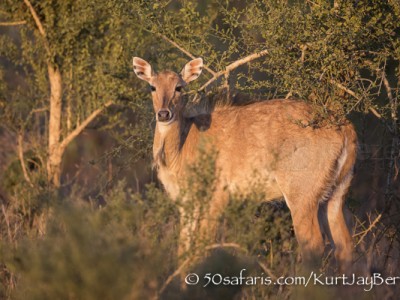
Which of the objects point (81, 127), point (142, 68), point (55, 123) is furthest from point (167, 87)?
point (55, 123)

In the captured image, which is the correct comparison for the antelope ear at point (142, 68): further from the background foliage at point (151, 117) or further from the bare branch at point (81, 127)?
the bare branch at point (81, 127)

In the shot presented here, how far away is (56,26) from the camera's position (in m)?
13.1

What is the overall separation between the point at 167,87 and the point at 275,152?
1.81 m

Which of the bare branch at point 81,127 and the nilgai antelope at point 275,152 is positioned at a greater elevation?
the nilgai antelope at point 275,152

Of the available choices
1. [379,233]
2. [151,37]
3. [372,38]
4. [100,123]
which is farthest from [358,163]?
[100,123]

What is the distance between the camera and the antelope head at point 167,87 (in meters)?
10.3

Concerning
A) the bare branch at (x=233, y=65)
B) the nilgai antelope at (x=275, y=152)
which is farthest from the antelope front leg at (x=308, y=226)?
the bare branch at (x=233, y=65)

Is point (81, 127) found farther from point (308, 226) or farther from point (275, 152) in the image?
point (308, 226)

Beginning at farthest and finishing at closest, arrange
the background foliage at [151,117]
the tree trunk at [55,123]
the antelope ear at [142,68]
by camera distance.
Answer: the tree trunk at [55,123]
the antelope ear at [142,68]
the background foliage at [151,117]

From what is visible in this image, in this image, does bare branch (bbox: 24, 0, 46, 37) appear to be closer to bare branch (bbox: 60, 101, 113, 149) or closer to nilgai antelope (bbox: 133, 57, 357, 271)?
bare branch (bbox: 60, 101, 113, 149)

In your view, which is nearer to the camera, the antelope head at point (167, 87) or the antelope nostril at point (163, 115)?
the antelope nostril at point (163, 115)

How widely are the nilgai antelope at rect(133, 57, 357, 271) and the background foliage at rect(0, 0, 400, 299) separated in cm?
27

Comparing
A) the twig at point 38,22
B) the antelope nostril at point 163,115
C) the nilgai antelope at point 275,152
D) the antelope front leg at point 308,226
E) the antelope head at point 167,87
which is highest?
the twig at point 38,22

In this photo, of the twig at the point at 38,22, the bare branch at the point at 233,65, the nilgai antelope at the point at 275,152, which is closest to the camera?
the nilgai antelope at the point at 275,152
